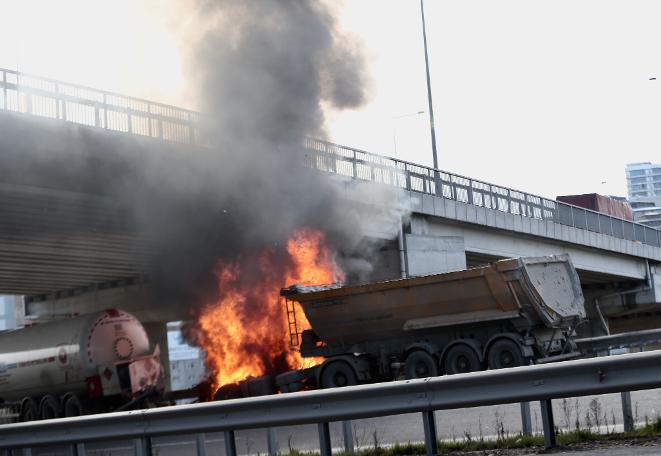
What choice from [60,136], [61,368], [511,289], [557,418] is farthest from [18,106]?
[557,418]

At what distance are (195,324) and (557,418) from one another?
51.7ft

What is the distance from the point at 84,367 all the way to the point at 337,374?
7.15 meters

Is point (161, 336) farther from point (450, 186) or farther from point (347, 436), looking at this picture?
point (347, 436)

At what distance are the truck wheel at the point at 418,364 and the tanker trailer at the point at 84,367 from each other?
7.39m

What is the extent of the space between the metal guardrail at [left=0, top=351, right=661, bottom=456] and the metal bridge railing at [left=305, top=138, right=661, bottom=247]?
18.0 m

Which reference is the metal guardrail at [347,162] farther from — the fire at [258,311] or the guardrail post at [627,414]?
the guardrail post at [627,414]

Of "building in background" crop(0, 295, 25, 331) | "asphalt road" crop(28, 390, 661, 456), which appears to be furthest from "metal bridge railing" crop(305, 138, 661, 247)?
"building in background" crop(0, 295, 25, 331)

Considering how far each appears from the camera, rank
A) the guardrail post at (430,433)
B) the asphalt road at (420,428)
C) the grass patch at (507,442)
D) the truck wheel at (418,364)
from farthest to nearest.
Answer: the truck wheel at (418,364) < the asphalt road at (420,428) < the grass patch at (507,442) < the guardrail post at (430,433)

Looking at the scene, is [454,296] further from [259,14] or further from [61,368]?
[61,368]

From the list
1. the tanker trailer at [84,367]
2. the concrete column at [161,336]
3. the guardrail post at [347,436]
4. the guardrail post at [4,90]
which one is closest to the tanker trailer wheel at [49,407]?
the tanker trailer at [84,367]

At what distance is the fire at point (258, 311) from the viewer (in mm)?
24422

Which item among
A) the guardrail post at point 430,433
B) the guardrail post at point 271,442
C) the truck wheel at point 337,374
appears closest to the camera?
the guardrail post at point 430,433

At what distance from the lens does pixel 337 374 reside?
22.8 metres

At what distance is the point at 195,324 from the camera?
87.2ft
